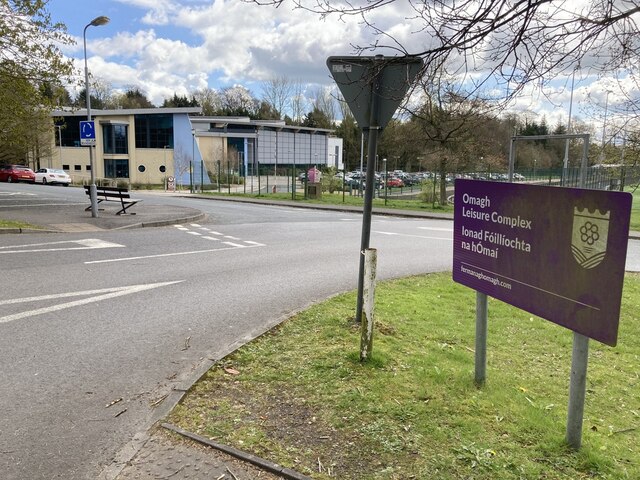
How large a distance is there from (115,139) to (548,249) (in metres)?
60.1

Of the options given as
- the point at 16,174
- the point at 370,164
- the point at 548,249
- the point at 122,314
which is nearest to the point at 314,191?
the point at 122,314

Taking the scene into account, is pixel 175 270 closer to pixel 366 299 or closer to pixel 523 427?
pixel 366 299

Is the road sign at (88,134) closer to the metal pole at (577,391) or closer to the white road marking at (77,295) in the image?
the white road marking at (77,295)

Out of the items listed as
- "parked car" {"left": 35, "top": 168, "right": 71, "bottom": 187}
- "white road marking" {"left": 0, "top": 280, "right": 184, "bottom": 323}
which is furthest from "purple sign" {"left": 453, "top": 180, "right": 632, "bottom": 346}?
"parked car" {"left": 35, "top": 168, "right": 71, "bottom": 187}

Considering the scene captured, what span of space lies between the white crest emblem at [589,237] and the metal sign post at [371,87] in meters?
1.99

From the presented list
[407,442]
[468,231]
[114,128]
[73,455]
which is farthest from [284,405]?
[114,128]

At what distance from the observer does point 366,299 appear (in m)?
4.20

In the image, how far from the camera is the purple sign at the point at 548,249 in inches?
105

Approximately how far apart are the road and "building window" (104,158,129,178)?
1869 inches

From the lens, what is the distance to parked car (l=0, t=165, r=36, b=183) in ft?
149

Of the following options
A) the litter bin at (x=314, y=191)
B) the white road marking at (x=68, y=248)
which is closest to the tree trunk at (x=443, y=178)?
the litter bin at (x=314, y=191)

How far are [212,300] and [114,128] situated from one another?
55.7 m

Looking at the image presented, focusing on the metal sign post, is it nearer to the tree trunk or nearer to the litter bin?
the tree trunk

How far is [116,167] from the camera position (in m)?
57.3
